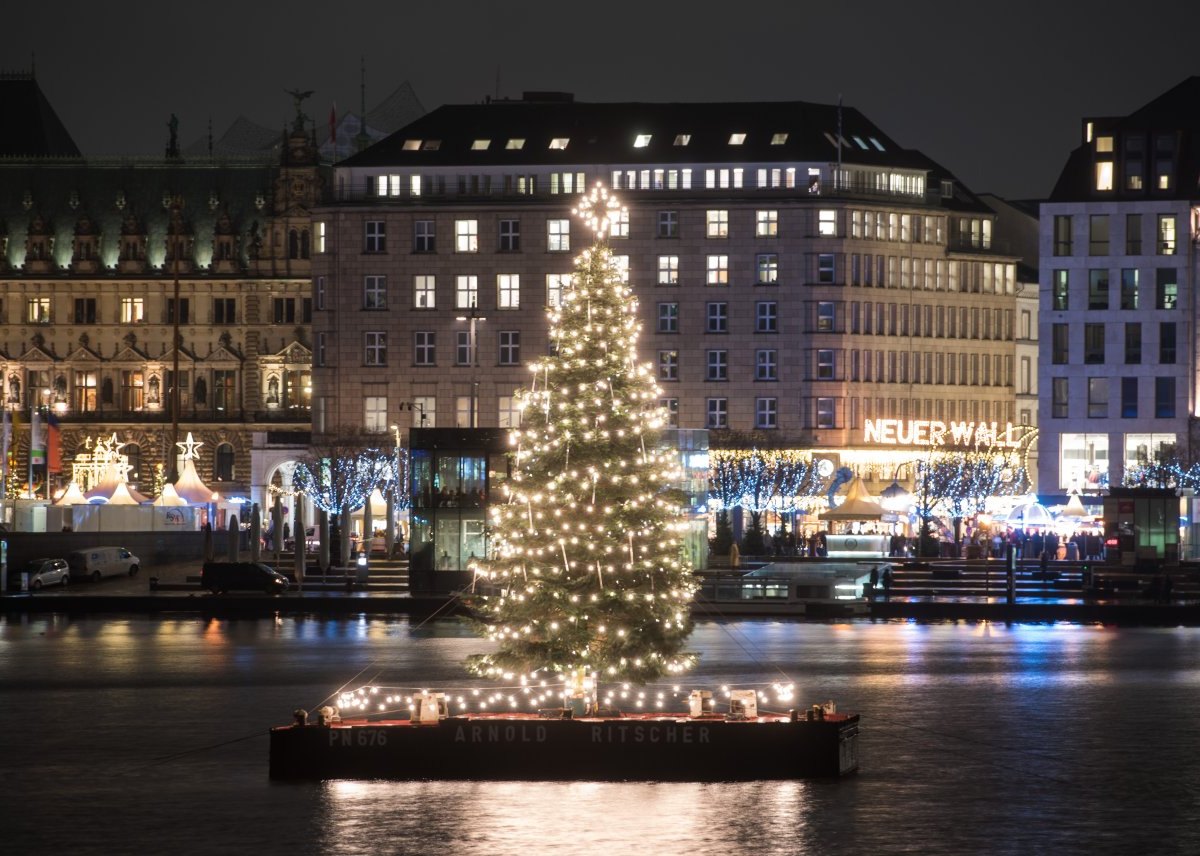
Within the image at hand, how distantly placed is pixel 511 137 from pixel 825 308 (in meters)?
18.8

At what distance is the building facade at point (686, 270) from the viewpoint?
129 metres

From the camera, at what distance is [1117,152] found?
121m

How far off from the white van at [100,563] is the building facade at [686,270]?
38615mm

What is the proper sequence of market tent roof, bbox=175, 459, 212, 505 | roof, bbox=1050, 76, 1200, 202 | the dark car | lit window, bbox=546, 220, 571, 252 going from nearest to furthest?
the dark car → market tent roof, bbox=175, 459, 212, 505 → roof, bbox=1050, 76, 1200, 202 → lit window, bbox=546, 220, 571, 252

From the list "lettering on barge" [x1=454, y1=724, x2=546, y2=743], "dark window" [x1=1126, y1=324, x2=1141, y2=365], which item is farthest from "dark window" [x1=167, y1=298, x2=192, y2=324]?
"lettering on barge" [x1=454, y1=724, x2=546, y2=743]

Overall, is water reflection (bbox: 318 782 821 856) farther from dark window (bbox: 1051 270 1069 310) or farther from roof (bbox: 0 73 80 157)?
roof (bbox: 0 73 80 157)

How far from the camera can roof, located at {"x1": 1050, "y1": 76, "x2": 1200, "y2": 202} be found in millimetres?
119688

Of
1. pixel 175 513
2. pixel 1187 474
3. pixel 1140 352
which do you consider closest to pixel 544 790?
pixel 175 513

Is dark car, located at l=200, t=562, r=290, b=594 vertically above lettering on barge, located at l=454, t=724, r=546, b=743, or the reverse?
dark car, located at l=200, t=562, r=290, b=594

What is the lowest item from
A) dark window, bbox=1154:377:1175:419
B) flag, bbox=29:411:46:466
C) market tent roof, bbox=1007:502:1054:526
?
market tent roof, bbox=1007:502:1054:526

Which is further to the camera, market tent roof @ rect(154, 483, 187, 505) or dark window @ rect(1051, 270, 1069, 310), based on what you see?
dark window @ rect(1051, 270, 1069, 310)

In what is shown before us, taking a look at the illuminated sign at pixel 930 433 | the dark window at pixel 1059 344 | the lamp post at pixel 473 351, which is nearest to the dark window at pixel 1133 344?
the dark window at pixel 1059 344

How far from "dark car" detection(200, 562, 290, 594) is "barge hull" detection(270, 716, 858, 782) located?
50.0 m

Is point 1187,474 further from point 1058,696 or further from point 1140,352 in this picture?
point 1058,696
